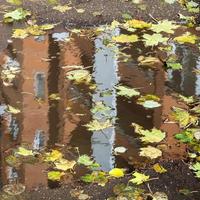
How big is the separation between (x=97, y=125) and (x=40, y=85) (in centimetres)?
89

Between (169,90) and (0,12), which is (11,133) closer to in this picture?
(169,90)

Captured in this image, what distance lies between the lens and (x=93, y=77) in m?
4.85

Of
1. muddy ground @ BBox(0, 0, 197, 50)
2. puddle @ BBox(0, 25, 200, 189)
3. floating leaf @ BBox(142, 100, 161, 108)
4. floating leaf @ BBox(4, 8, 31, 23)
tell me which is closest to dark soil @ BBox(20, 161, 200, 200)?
puddle @ BBox(0, 25, 200, 189)

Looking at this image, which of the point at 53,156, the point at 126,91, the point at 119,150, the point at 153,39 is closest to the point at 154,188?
the point at 119,150

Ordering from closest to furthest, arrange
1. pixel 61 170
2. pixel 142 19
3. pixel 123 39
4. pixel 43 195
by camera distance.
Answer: pixel 43 195, pixel 61 170, pixel 123 39, pixel 142 19

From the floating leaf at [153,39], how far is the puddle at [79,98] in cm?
19

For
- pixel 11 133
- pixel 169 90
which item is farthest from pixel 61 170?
pixel 169 90

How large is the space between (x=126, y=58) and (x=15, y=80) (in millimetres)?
1219

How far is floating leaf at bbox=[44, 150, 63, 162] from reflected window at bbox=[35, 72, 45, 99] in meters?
0.90

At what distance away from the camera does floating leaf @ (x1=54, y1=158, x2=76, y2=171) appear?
358 cm

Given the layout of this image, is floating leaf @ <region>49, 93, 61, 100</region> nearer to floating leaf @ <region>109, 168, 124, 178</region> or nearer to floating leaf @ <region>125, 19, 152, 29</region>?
floating leaf @ <region>109, 168, 124, 178</region>

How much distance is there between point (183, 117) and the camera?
4.19 m

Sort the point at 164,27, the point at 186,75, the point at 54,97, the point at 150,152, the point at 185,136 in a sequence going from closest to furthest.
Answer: the point at 150,152
the point at 185,136
the point at 54,97
the point at 186,75
the point at 164,27

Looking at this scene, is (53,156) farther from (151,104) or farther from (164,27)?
(164,27)
